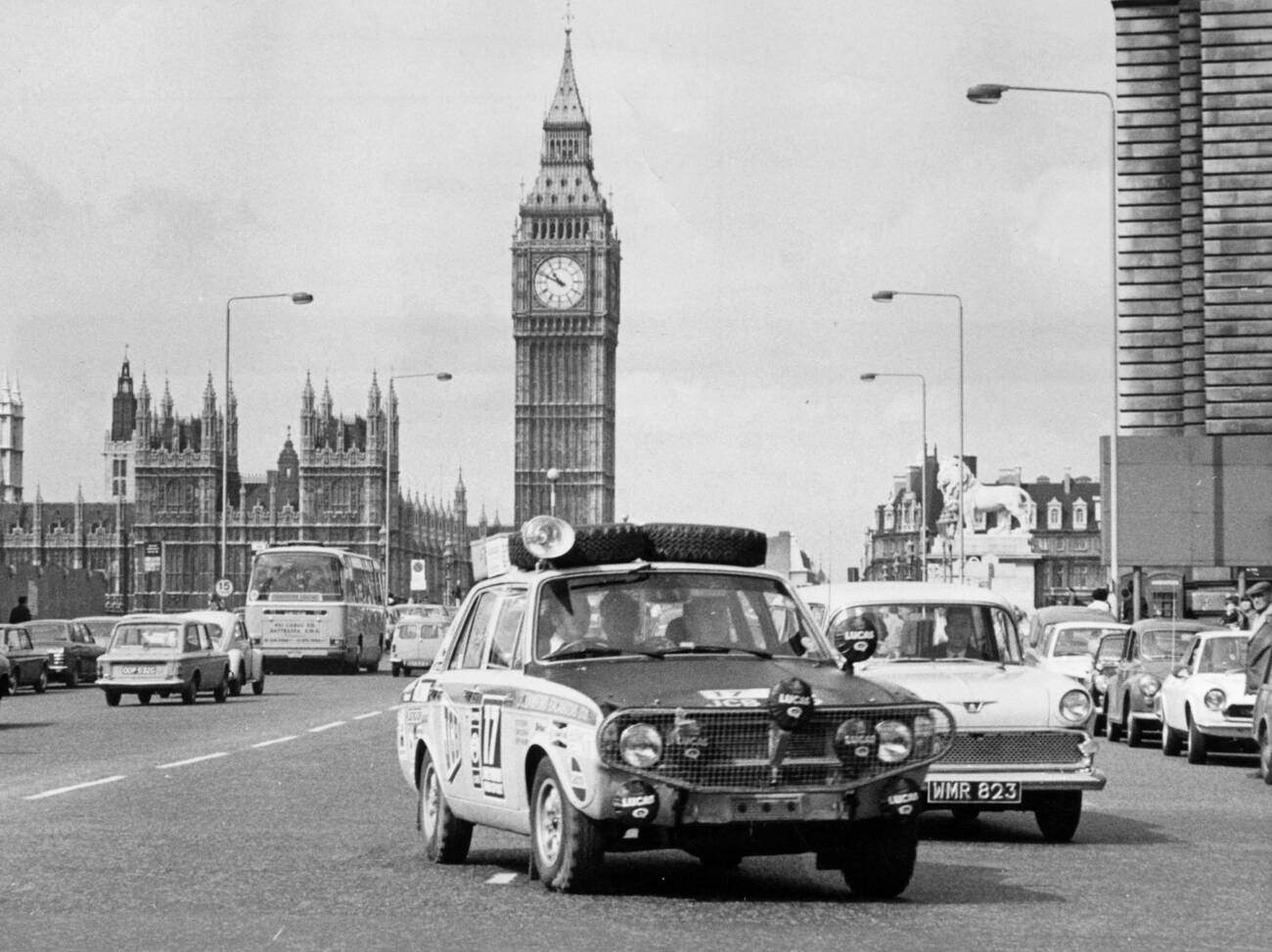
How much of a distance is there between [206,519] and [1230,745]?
144m

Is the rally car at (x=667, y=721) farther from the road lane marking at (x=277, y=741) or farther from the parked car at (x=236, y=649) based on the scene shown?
Result: the parked car at (x=236, y=649)

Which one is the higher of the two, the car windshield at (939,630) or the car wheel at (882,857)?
the car windshield at (939,630)

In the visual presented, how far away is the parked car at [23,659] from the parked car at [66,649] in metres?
1.66

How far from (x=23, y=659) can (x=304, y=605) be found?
14.4 meters

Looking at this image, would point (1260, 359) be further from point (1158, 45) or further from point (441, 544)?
point (441, 544)

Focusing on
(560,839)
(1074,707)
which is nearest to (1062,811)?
(1074,707)

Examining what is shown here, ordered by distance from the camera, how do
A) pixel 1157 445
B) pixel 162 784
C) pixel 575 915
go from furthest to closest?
pixel 1157 445, pixel 162 784, pixel 575 915

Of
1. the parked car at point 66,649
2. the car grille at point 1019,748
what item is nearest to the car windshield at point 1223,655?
the car grille at point 1019,748

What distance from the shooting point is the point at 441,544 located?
17862cm

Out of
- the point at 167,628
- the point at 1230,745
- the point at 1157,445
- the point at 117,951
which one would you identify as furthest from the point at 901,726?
the point at 1157,445

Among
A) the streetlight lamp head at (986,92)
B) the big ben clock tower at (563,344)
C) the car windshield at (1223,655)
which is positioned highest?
the big ben clock tower at (563,344)

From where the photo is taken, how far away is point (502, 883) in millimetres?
11977

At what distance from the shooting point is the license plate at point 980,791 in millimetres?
14898

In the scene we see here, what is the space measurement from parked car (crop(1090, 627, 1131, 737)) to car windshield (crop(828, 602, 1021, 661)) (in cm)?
1325
